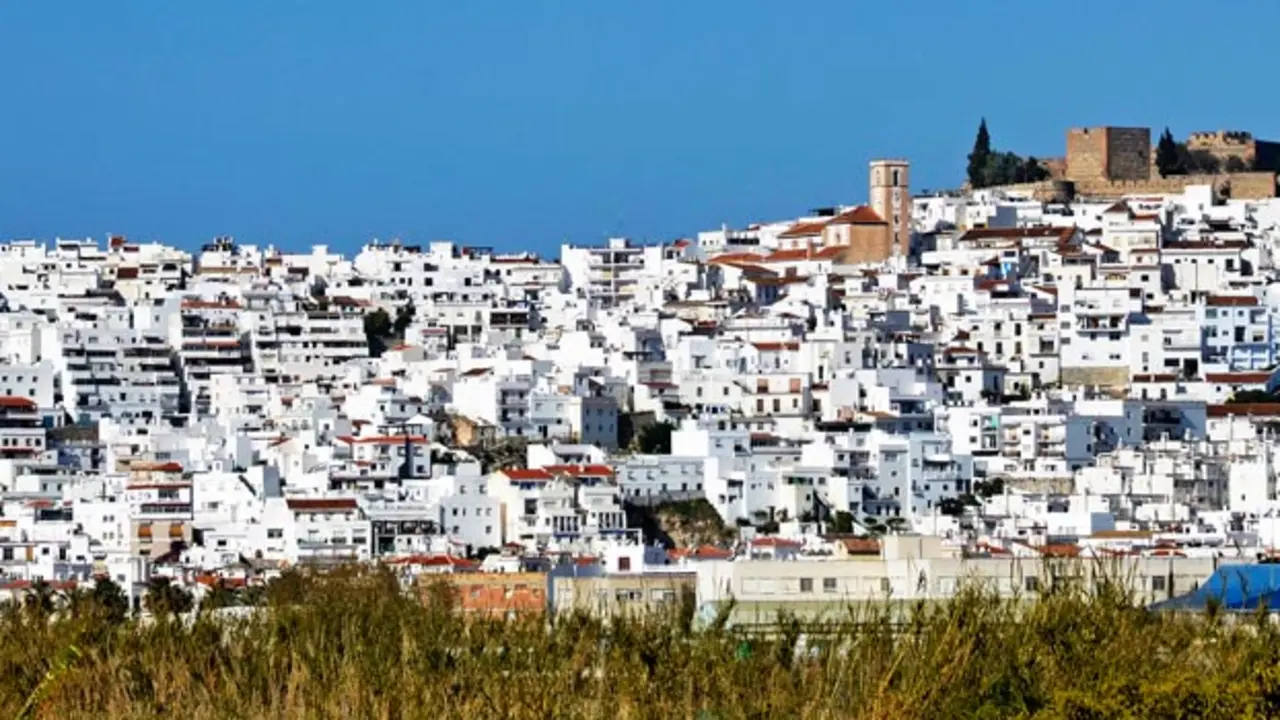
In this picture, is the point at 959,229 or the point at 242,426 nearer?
the point at 242,426

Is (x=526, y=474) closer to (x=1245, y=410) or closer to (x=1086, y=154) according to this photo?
(x=1245, y=410)

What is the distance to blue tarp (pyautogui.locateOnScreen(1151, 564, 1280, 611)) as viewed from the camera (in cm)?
1809

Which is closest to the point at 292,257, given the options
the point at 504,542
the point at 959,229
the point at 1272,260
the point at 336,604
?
the point at 959,229

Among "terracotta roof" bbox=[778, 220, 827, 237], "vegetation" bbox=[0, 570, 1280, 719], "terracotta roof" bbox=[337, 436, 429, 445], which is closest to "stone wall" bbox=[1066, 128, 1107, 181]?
"terracotta roof" bbox=[778, 220, 827, 237]

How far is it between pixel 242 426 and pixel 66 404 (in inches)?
141

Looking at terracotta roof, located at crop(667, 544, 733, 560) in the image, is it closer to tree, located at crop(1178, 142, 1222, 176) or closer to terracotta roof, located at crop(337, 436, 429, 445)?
terracotta roof, located at crop(337, 436, 429, 445)

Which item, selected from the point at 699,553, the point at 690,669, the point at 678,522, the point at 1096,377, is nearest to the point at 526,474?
the point at 678,522

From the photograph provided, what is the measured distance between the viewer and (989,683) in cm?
1405

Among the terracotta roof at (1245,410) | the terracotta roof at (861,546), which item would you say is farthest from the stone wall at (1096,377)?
the terracotta roof at (861,546)

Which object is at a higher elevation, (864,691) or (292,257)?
(292,257)

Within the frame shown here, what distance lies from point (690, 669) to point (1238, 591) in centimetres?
843

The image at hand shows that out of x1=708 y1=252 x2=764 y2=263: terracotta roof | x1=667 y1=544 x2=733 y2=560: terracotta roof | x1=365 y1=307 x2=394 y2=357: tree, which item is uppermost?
x1=708 y1=252 x2=764 y2=263: terracotta roof

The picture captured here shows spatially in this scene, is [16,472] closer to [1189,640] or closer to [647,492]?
[647,492]

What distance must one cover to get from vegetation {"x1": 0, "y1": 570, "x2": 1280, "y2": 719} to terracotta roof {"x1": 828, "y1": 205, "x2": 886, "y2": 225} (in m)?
50.2
